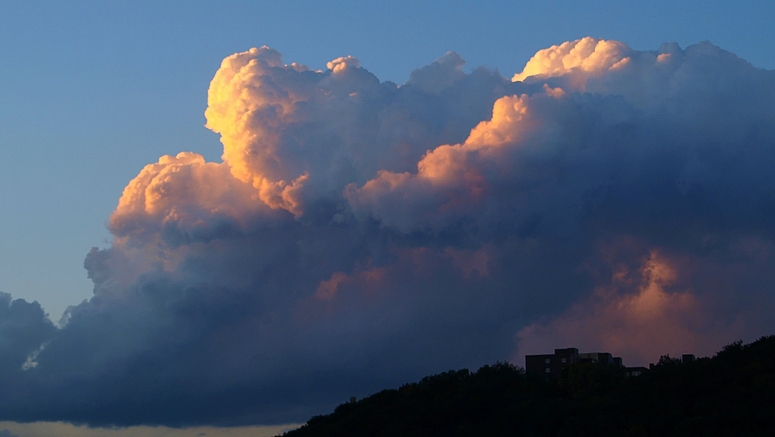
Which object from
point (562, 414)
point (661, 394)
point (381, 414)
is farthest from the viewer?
point (381, 414)

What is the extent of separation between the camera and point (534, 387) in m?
157

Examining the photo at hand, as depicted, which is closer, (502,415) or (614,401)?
(614,401)

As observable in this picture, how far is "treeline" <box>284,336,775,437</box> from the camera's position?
331 ft

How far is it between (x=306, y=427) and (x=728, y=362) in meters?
74.0

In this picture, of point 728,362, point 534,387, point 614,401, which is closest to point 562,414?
point 614,401

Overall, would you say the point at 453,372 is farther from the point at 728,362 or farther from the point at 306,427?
the point at 728,362

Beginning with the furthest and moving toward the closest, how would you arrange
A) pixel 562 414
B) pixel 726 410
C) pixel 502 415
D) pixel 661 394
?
pixel 502 415
pixel 562 414
pixel 661 394
pixel 726 410

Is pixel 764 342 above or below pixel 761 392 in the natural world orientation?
above

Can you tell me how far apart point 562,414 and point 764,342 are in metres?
26.8

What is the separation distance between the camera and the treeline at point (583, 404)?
101 m

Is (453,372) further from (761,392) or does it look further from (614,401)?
(761,392)

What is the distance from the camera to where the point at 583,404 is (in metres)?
124

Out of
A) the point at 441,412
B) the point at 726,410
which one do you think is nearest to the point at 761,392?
the point at 726,410

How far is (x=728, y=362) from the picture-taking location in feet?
382
